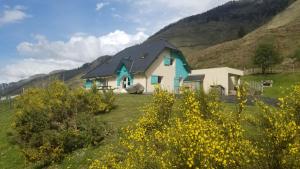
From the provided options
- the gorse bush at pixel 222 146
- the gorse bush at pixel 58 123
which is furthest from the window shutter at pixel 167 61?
the gorse bush at pixel 222 146

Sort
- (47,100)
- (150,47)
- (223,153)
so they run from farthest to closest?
(150,47)
(47,100)
(223,153)

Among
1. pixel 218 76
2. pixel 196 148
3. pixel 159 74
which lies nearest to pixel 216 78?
pixel 218 76

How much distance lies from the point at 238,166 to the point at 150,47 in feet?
172

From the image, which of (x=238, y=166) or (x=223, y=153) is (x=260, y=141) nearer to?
(x=238, y=166)

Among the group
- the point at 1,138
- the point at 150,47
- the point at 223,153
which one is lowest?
the point at 1,138

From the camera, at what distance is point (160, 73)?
6212 cm

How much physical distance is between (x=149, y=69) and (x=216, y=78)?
10081mm

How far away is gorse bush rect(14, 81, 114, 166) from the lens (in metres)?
28.4

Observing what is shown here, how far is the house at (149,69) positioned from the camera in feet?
200

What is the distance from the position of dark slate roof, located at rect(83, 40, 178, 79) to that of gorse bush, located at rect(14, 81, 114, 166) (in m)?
21.3

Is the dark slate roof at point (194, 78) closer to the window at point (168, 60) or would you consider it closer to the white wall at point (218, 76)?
the white wall at point (218, 76)

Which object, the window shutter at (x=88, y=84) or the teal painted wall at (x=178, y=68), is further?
the window shutter at (x=88, y=84)

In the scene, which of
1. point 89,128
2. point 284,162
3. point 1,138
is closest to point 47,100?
Answer: point 1,138

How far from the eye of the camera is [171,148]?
13.7 m
